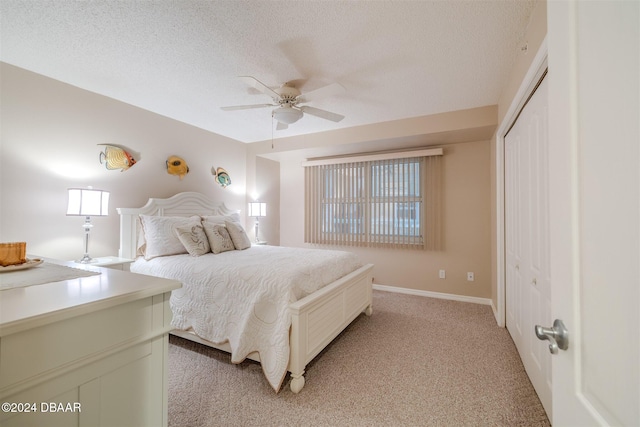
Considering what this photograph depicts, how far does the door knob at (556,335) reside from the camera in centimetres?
63

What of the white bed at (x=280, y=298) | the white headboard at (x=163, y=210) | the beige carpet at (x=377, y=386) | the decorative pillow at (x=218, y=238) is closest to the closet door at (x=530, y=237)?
the beige carpet at (x=377, y=386)

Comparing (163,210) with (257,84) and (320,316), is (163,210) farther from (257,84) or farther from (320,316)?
(320,316)

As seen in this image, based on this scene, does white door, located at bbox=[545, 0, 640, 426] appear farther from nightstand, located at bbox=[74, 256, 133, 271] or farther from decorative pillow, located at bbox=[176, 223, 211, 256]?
nightstand, located at bbox=[74, 256, 133, 271]

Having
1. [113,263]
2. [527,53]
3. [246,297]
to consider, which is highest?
[527,53]

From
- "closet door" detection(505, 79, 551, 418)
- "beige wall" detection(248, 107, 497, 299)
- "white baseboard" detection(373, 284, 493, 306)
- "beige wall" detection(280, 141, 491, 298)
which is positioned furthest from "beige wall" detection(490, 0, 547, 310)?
"white baseboard" detection(373, 284, 493, 306)

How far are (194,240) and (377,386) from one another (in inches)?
87.2

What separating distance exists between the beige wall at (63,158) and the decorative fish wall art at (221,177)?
26.3 inches

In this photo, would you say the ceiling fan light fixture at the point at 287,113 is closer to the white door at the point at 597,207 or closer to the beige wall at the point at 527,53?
the beige wall at the point at 527,53

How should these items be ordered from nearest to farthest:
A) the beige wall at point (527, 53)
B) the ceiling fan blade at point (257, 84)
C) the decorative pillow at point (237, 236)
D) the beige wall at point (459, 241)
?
the beige wall at point (527, 53), the ceiling fan blade at point (257, 84), the decorative pillow at point (237, 236), the beige wall at point (459, 241)

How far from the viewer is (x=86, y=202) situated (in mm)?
2373

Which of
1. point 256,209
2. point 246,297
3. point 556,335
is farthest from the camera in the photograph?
point 256,209

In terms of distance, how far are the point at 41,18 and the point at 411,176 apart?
13.2 ft

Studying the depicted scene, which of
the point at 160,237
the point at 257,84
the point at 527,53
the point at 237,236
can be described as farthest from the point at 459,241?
the point at 160,237

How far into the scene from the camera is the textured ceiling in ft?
5.40
